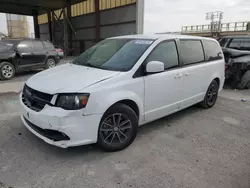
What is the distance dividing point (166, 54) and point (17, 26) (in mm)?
51280

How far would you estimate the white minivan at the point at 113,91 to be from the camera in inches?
105

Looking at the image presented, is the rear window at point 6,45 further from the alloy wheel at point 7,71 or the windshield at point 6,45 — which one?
the alloy wheel at point 7,71

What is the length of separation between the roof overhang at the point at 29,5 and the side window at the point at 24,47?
1402 centimetres

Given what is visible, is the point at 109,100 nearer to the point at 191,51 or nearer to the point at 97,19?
the point at 191,51

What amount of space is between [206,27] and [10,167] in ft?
123

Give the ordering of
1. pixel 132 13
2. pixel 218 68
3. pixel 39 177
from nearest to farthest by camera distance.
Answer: pixel 39 177 → pixel 218 68 → pixel 132 13

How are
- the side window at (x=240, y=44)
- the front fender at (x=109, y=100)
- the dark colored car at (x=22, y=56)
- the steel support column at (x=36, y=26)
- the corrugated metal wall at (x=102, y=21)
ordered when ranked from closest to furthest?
the front fender at (x=109, y=100) → the side window at (x=240, y=44) → the dark colored car at (x=22, y=56) → the corrugated metal wall at (x=102, y=21) → the steel support column at (x=36, y=26)

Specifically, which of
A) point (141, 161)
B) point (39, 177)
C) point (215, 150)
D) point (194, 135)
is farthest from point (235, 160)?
point (39, 177)

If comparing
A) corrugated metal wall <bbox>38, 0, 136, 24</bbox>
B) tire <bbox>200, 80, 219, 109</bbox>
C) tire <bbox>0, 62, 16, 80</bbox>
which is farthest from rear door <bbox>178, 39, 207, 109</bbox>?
corrugated metal wall <bbox>38, 0, 136, 24</bbox>

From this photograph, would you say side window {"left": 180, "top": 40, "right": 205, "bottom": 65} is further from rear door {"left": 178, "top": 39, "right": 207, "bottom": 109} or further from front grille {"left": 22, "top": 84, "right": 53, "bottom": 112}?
front grille {"left": 22, "top": 84, "right": 53, "bottom": 112}

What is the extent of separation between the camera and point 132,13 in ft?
54.1

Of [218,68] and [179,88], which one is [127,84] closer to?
[179,88]

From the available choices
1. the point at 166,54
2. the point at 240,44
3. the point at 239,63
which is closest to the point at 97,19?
the point at 240,44

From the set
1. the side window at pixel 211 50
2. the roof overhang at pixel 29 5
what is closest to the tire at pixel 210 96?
the side window at pixel 211 50
